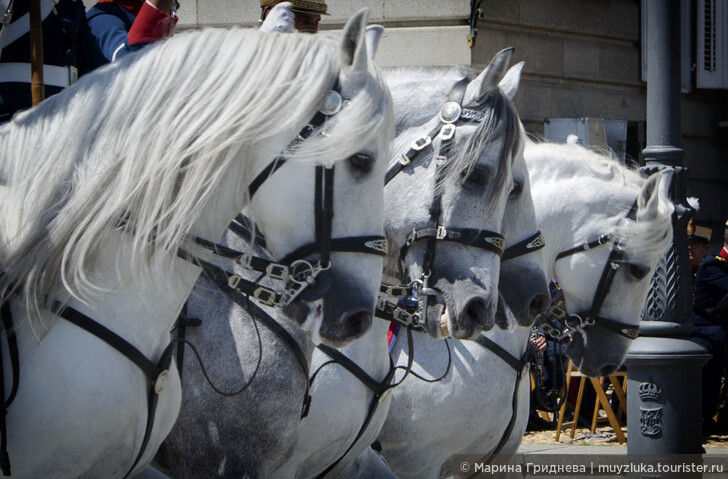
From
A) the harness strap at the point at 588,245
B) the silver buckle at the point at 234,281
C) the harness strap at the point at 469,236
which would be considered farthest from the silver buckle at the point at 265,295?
the harness strap at the point at 588,245

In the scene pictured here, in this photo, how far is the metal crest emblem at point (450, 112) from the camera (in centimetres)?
431

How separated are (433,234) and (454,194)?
19cm

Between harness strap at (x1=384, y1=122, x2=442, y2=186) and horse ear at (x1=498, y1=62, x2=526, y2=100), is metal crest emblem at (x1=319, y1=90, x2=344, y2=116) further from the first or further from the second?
horse ear at (x1=498, y1=62, x2=526, y2=100)

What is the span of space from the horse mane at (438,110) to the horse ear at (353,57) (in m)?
1.15

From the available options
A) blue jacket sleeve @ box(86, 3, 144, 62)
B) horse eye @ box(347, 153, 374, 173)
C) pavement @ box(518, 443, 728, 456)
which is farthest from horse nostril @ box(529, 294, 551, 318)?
pavement @ box(518, 443, 728, 456)

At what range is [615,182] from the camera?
5980mm

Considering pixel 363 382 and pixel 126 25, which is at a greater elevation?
pixel 126 25

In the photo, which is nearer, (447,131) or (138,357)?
(138,357)

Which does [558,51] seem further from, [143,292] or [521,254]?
[143,292]

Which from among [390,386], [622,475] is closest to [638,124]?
[622,475]

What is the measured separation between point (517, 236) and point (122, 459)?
2.51 meters

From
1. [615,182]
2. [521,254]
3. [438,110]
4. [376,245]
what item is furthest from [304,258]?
[615,182]

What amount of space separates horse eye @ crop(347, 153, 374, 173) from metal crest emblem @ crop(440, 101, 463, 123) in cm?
131

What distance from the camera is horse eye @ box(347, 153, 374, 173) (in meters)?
3.04
